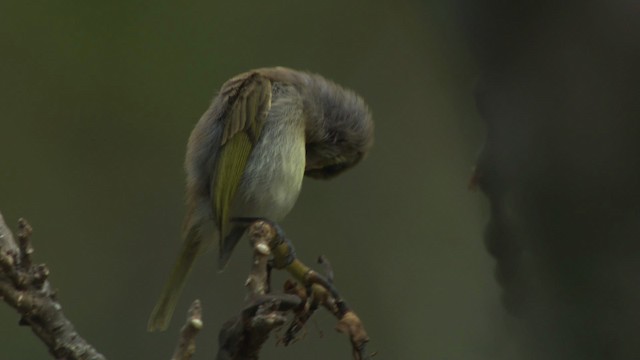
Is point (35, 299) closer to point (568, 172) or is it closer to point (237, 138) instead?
point (568, 172)

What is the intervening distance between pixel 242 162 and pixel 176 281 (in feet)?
0.93

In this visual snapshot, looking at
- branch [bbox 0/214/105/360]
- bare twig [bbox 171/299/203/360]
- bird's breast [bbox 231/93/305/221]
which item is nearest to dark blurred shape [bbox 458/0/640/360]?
bare twig [bbox 171/299/203/360]

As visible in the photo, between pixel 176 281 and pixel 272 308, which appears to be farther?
pixel 176 281

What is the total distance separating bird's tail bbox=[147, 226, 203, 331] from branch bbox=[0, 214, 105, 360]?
0.96 metres

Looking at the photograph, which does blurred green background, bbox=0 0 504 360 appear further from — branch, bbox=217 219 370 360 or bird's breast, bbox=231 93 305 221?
branch, bbox=217 219 370 360

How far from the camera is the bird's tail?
239 centimetres

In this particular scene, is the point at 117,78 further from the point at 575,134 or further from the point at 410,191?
the point at 575,134

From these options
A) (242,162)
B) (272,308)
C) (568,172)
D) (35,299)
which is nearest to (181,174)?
(242,162)

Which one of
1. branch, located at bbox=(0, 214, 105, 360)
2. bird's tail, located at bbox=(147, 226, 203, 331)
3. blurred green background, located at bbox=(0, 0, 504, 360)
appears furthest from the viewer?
blurred green background, located at bbox=(0, 0, 504, 360)

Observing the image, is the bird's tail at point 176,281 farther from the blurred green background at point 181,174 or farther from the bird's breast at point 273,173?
the blurred green background at point 181,174

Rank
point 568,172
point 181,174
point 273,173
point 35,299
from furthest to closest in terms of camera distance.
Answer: point 181,174, point 273,173, point 35,299, point 568,172

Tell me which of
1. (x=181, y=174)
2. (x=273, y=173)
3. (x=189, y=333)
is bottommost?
(x=189, y=333)

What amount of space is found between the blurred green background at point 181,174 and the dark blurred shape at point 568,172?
177cm

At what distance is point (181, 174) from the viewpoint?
13.2ft
